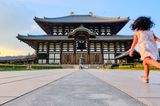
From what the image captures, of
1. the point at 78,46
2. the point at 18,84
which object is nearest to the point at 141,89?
the point at 18,84

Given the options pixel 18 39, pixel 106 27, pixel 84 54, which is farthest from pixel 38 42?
pixel 106 27

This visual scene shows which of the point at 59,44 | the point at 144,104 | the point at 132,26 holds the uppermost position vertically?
the point at 59,44

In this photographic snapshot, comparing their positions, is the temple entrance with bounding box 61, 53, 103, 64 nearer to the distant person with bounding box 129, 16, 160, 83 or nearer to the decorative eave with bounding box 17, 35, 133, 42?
the decorative eave with bounding box 17, 35, 133, 42

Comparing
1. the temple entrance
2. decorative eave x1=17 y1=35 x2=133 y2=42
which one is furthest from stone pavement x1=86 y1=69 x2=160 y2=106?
the temple entrance

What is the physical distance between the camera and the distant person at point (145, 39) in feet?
18.0

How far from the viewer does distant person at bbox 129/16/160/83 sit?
5.50 meters

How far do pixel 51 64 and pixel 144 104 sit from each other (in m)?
36.5

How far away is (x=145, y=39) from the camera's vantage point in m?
5.65

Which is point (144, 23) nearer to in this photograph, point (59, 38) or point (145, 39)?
point (145, 39)

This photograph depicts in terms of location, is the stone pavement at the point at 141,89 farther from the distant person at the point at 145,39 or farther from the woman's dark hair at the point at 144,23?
the woman's dark hair at the point at 144,23

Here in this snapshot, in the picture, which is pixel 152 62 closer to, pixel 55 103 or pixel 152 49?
→ pixel 152 49

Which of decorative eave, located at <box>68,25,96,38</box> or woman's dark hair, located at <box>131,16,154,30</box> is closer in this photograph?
woman's dark hair, located at <box>131,16,154,30</box>

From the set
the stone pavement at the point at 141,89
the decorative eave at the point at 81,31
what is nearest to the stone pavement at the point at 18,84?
the stone pavement at the point at 141,89

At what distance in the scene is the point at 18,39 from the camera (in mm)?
40094
